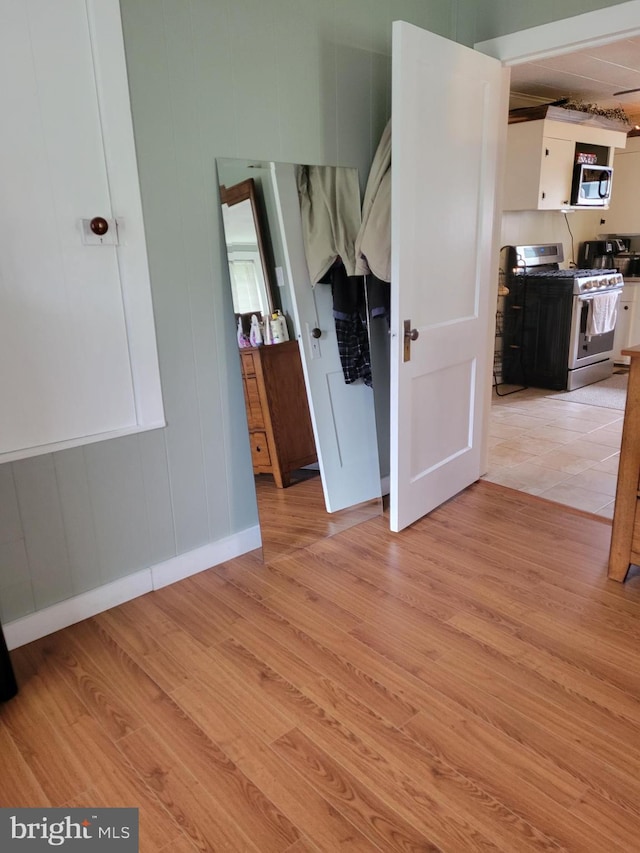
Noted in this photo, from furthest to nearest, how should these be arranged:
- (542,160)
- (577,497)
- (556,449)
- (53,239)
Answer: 1. (542,160)
2. (556,449)
3. (577,497)
4. (53,239)

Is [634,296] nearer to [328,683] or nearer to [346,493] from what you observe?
[346,493]

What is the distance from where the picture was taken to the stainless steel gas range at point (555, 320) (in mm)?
5016

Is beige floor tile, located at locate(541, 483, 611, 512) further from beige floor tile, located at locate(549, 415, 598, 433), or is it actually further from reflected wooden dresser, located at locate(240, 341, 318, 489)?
reflected wooden dresser, located at locate(240, 341, 318, 489)

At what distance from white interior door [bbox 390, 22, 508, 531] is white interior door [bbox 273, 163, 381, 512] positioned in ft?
0.86

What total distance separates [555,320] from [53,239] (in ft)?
13.9

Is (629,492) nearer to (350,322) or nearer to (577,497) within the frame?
(577,497)

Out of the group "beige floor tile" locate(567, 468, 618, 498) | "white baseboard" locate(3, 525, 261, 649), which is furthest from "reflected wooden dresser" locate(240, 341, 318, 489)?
"beige floor tile" locate(567, 468, 618, 498)

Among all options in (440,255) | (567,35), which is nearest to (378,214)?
(440,255)

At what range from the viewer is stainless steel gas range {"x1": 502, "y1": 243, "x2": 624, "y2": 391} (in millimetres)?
5016

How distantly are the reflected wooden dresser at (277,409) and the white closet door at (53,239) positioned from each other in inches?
21.7

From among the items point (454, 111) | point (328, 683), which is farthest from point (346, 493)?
point (454, 111)

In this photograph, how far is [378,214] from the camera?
2596 mm

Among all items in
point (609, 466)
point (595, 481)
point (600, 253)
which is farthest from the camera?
point (600, 253)

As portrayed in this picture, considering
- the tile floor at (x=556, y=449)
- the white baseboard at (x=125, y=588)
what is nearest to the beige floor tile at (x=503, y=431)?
the tile floor at (x=556, y=449)
